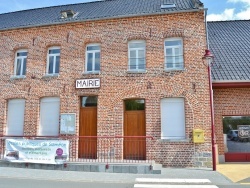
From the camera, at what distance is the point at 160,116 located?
A: 11828mm

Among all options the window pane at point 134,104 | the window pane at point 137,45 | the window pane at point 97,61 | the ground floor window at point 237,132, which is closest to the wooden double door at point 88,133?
the window pane at point 134,104

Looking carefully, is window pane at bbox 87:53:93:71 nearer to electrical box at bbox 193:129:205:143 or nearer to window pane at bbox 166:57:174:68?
window pane at bbox 166:57:174:68

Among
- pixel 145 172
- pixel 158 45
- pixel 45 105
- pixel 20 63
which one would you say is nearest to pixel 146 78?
pixel 158 45

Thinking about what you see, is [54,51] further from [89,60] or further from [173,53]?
[173,53]

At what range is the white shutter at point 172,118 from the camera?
11.7 m

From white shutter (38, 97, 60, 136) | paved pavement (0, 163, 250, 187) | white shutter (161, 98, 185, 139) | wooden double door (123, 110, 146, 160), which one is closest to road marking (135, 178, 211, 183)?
paved pavement (0, 163, 250, 187)

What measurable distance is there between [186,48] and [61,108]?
6503 millimetres

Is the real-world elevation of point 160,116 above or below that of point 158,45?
below

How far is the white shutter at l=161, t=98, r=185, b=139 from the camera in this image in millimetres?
11719

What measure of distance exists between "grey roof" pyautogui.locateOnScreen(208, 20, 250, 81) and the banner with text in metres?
7.46

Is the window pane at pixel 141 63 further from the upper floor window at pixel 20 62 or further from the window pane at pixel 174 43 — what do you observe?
the upper floor window at pixel 20 62

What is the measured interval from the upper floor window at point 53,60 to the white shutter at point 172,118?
5672 millimetres

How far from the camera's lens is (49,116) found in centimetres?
1311

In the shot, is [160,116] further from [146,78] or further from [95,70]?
[95,70]
